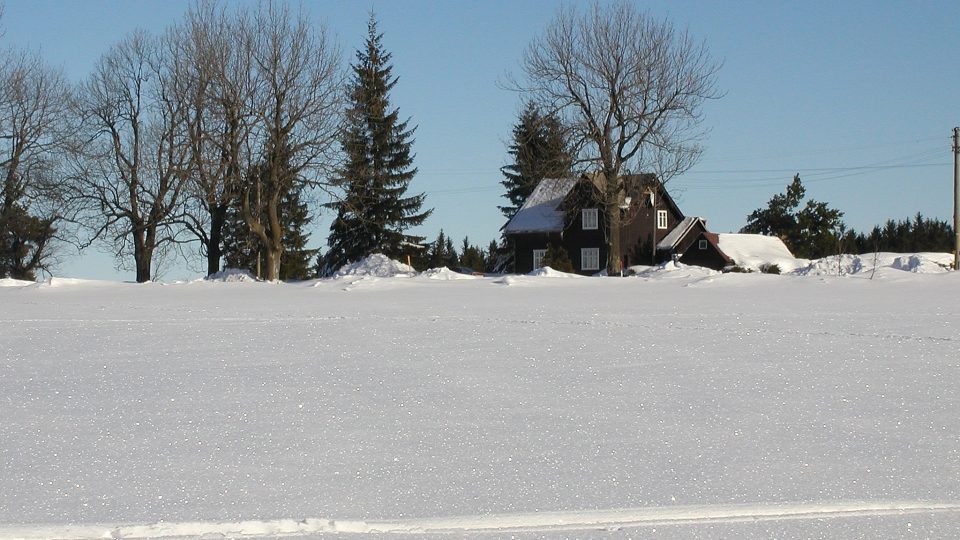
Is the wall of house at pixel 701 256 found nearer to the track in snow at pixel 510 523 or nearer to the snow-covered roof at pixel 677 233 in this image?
the snow-covered roof at pixel 677 233

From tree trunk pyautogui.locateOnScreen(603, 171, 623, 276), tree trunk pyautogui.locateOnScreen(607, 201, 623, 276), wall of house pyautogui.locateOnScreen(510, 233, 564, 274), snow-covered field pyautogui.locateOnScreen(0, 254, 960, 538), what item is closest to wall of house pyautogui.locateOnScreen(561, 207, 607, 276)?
wall of house pyautogui.locateOnScreen(510, 233, 564, 274)

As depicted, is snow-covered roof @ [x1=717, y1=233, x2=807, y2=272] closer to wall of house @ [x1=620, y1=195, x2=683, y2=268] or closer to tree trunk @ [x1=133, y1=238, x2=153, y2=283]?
wall of house @ [x1=620, y1=195, x2=683, y2=268]

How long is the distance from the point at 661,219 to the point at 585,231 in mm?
4464

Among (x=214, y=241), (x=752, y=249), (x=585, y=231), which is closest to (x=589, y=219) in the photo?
(x=585, y=231)

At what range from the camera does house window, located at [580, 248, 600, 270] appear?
2025 inches

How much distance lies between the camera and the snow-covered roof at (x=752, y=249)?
51.6 m

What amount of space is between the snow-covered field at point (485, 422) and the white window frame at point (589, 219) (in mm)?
39635

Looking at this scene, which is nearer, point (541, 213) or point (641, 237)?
point (541, 213)

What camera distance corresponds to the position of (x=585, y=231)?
51656 mm

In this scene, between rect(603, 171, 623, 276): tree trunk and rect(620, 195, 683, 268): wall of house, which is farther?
rect(620, 195, 683, 268): wall of house

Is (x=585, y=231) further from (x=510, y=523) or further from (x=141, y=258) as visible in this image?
(x=510, y=523)

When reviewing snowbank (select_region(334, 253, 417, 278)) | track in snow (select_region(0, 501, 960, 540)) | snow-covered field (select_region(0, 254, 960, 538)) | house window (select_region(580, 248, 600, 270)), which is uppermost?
house window (select_region(580, 248, 600, 270))

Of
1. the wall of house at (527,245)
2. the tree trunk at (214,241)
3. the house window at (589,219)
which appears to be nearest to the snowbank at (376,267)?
the tree trunk at (214,241)

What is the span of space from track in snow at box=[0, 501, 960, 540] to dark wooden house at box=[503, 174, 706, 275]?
43572mm
